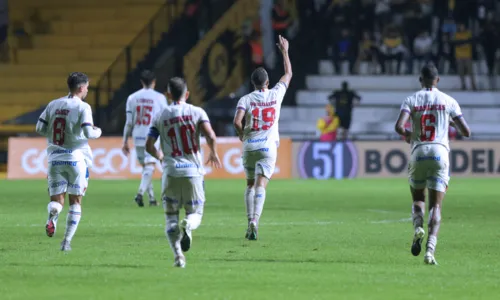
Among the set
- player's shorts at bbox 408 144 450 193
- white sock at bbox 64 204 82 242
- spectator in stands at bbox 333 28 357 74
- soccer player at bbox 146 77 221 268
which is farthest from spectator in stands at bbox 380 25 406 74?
soccer player at bbox 146 77 221 268

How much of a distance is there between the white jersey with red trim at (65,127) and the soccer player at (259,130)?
85.9 inches

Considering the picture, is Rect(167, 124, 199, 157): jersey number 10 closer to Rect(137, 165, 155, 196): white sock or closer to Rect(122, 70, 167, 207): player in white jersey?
Rect(122, 70, 167, 207): player in white jersey

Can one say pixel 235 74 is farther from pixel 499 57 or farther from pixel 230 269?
pixel 230 269

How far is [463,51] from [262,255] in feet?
85.6

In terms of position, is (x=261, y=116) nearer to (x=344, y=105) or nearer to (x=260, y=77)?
(x=260, y=77)

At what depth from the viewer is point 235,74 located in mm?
35875

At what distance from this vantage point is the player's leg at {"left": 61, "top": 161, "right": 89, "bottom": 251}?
12.2 metres

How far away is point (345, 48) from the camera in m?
37.5

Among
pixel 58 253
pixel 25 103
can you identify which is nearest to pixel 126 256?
pixel 58 253

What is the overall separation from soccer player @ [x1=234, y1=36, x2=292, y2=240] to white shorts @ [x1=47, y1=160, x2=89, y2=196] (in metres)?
2.20

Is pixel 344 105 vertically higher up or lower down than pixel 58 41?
lower down

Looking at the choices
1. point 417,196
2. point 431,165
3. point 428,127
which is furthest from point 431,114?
point 417,196

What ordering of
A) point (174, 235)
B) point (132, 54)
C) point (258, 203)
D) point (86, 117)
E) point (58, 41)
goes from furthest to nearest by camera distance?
point (58, 41) → point (132, 54) → point (258, 203) → point (86, 117) → point (174, 235)

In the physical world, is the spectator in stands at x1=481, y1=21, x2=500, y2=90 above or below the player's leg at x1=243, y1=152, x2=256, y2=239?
above
